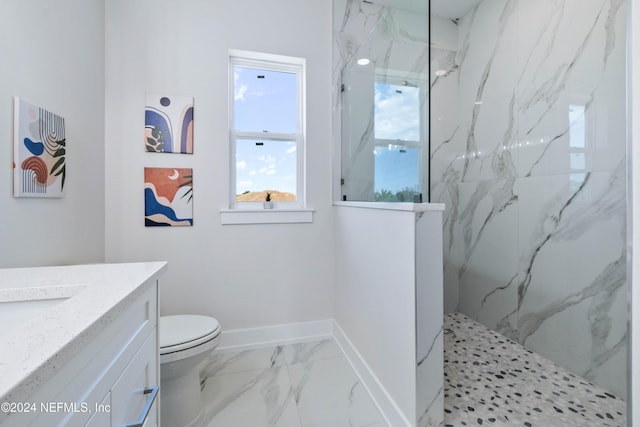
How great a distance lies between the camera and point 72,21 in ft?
5.07

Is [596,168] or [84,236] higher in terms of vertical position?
[596,168]

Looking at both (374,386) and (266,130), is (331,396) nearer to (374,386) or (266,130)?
(374,386)

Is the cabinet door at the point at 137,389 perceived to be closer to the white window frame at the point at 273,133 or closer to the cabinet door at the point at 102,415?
the cabinet door at the point at 102,415

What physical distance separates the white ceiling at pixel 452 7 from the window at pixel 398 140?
4.52ft

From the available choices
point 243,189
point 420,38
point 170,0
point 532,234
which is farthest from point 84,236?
point 532,234

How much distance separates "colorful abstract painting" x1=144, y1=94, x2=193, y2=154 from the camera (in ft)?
6.46

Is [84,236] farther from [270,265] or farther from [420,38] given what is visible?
[420,38]

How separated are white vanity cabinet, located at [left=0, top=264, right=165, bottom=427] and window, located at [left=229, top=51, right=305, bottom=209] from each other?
1.36 m

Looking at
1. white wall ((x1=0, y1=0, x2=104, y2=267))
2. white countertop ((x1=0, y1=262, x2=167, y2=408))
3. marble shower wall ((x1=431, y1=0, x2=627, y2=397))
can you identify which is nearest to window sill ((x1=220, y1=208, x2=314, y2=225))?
white wall ((x1=0, y1=0, x2=104, y2=267))

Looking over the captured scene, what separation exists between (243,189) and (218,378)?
1.28 metres

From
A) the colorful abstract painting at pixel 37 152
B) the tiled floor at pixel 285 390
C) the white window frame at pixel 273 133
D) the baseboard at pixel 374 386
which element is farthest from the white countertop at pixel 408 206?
the colorful abstract painting at pixel 37 152

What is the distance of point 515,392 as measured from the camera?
160 centimetres

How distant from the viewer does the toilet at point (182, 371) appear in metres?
1.33

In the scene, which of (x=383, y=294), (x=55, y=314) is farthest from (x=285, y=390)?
(x=55, y=314)
